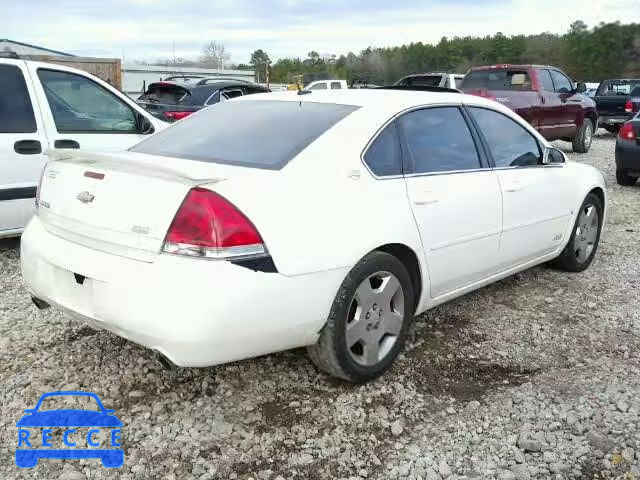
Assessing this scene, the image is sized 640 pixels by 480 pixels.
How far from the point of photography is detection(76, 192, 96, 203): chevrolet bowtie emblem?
2943 mm

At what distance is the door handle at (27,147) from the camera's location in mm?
5090

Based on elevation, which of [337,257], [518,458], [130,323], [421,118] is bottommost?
[518,458]

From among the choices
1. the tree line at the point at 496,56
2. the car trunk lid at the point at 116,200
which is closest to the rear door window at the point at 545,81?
the car trunk lid at the point at 116,200

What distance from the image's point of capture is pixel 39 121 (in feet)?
17.2

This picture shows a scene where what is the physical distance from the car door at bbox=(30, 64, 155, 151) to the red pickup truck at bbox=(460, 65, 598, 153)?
7326 mm

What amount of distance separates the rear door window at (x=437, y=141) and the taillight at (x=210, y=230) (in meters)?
1.17

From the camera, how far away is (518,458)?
270 centimetres

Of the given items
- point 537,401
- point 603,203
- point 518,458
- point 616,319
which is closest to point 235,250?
point 518,458

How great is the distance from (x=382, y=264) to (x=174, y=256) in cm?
106

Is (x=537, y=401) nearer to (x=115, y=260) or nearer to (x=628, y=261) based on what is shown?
(x=115, y=260)

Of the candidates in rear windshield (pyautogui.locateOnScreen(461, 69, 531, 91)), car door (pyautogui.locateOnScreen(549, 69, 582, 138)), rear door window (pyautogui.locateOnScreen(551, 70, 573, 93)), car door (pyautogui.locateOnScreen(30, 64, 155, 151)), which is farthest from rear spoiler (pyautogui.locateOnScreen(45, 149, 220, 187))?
rear door window (pyautogui.locateOnScreen(551, 70, 573, 93))

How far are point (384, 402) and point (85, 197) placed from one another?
173 centimetres

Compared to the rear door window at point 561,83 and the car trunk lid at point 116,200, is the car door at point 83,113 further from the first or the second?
the rear door window at point 561,83

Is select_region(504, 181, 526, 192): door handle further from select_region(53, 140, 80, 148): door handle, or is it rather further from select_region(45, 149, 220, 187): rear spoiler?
select_region(53, 140, 80, 148): door handle
